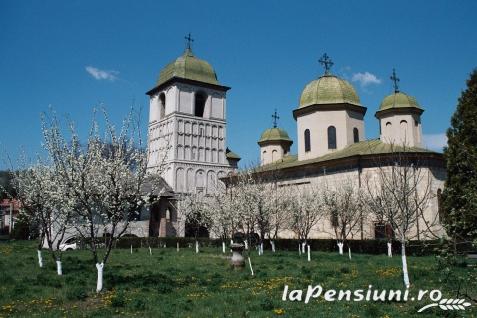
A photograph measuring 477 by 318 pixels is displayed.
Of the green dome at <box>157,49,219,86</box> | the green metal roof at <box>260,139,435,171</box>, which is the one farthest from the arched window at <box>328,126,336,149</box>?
the green dome at <box>157,49,219,86</box>

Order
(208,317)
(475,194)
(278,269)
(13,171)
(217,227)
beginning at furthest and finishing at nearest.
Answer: (217,227)
(13,171)
(278,269)
(208,317)
(475,194)

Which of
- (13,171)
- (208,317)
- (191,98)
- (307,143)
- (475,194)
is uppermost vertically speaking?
(191,98)

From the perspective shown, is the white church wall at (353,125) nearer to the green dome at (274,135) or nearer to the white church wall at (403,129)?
the white church wall at (403,129)

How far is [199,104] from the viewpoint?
55344 mm

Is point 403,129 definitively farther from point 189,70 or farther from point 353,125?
point 189,70

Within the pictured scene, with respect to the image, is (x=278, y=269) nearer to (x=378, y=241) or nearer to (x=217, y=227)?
(x=378, y=241)

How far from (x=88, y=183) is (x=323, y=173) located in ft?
86.9

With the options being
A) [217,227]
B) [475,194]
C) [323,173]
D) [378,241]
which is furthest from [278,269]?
[323,173]

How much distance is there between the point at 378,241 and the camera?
93.9ft

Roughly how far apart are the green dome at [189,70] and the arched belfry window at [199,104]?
6.26 ft

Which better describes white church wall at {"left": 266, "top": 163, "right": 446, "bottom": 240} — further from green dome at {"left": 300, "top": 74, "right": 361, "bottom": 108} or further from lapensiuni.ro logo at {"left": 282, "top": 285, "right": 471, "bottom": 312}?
lapensiuni.ro logo at {"left": 282, "top": 285, "right": 471, "bottom": 312}

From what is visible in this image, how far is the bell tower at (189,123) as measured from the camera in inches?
2004

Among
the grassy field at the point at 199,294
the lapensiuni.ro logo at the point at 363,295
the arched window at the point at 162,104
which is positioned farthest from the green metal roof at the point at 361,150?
the lapensiuni.ro logo at the point at 363,295

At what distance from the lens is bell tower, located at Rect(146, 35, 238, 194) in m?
50.9
